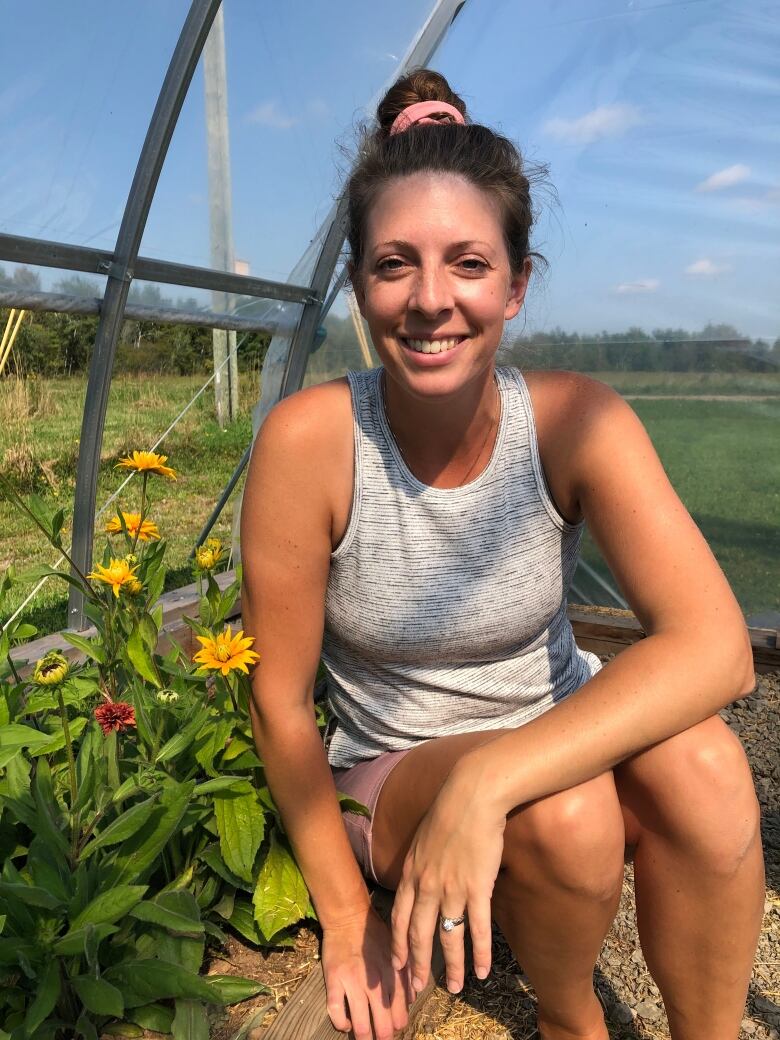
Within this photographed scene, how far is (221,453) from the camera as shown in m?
5.41

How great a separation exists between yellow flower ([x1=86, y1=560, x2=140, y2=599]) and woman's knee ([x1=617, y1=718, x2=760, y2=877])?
0.94 metres

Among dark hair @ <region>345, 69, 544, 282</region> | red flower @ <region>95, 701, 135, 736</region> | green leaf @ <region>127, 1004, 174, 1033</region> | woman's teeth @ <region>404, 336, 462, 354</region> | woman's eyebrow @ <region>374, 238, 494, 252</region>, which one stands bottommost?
green leaf @ <region>127, 1004, 174, 1033</region>

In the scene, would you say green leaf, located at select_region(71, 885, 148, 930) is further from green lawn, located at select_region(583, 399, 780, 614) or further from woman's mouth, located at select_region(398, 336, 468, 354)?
green lawn, located at select_region(583, 399, 780, 614)

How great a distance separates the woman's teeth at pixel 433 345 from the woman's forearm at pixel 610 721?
1.80 feet

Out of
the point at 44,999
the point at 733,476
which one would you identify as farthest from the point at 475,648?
the point at 733,476

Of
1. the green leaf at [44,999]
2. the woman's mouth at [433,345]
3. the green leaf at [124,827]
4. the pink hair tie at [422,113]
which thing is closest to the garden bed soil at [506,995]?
the green leaf at [44,999]

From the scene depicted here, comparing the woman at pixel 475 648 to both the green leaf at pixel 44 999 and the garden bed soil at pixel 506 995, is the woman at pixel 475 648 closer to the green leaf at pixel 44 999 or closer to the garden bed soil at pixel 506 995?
the garden bed soil at pixel 506 995

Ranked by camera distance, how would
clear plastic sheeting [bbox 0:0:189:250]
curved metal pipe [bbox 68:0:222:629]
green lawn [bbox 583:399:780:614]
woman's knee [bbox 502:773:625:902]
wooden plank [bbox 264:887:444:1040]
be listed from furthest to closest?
green lawn [bbox 583:399:780:614] → curved metal pipe [bbox 68:0:222:629] → clear plastic sheeting [bbox 0:0:189:250] → wooden plank [bbox 264:887:444:1040] → woman's knee [bbox 502:773:625:902]

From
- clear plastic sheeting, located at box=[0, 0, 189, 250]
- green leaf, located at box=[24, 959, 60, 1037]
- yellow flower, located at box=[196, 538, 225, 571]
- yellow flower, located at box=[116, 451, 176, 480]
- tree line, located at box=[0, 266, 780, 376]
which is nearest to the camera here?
green leaf, located at box=[24, 959, 60, 1037]

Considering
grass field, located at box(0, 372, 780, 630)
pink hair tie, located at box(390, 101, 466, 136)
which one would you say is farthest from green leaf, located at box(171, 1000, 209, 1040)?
grass field, located at box(0, 372, 780, 630)

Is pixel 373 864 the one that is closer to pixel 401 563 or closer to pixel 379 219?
pixel 401 563

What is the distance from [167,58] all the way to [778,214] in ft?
7.05

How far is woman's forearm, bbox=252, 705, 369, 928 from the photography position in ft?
5.01

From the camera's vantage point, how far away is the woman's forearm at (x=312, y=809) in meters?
1.53
